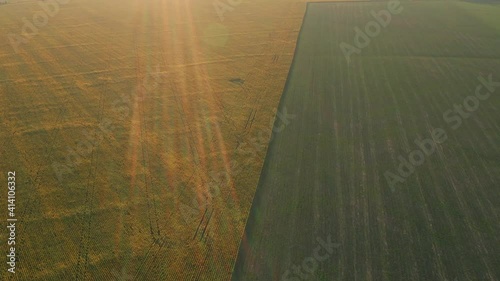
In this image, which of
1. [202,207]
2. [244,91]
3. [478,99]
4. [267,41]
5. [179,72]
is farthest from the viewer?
[267,41]

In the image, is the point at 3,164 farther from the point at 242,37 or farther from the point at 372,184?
the point at 242,37

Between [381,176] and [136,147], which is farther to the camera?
[136,147]

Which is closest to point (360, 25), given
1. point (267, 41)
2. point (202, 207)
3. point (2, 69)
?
point (267, 41)

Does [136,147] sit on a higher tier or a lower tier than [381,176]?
higher

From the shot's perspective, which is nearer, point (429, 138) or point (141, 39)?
point (429, 138)

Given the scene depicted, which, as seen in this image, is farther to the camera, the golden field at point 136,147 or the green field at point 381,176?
the golden field at point 136,147

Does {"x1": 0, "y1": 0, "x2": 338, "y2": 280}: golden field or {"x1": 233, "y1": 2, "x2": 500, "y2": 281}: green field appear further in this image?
{"x1": 0, "y1": 0, "x2": 338, "y2": 280}: golden field

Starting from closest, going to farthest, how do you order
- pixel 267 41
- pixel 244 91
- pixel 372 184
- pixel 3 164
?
pixel 372 184, pixel 3 164, pixel 244 91, pixel 267 41
